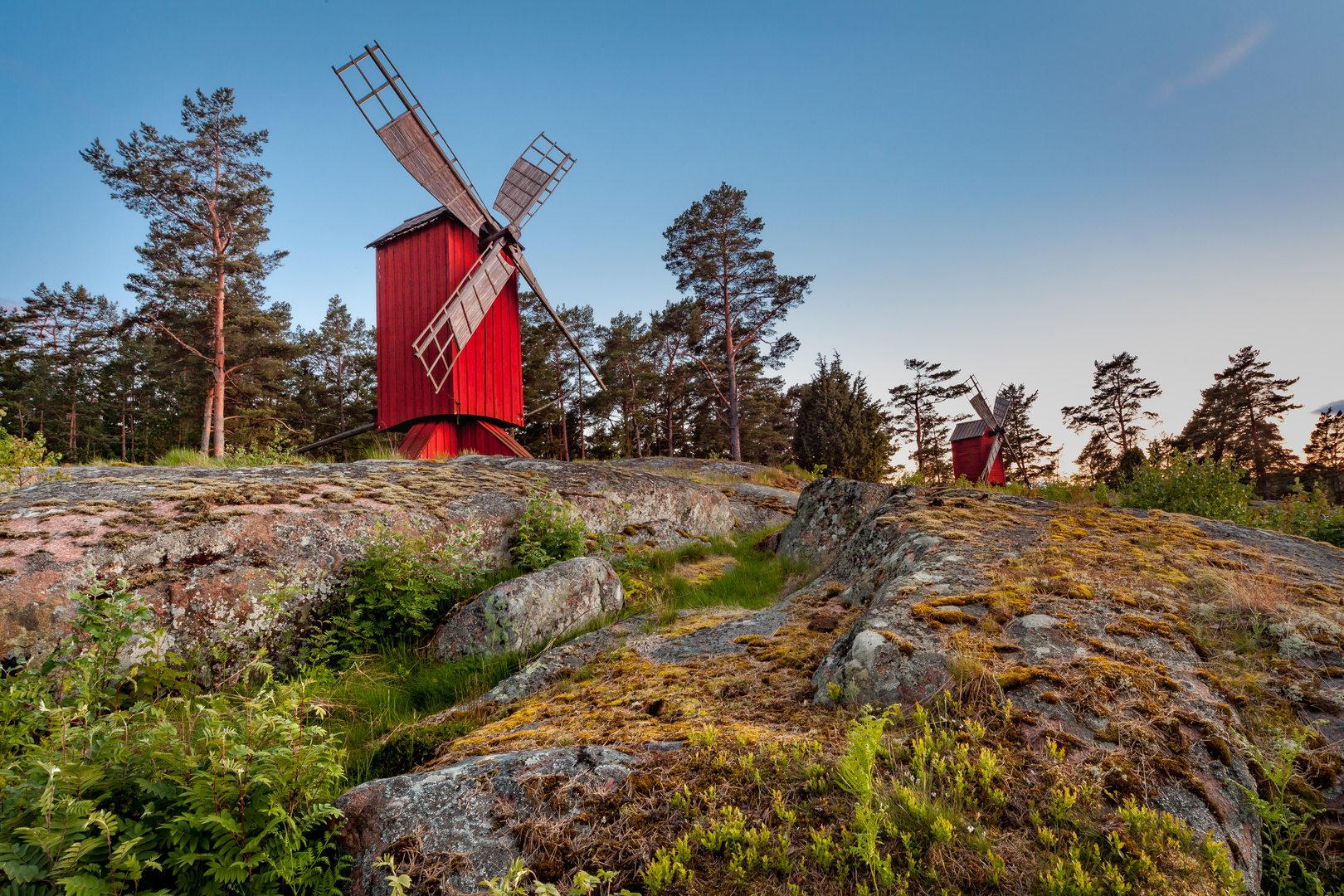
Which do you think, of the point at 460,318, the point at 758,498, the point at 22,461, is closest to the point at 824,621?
the point at 758,498

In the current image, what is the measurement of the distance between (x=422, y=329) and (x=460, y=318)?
1438mm

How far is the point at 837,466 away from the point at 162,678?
20.8 m

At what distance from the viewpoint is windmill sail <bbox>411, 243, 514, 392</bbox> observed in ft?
42.5

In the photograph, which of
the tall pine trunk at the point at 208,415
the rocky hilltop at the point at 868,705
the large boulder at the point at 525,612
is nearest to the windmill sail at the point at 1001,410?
the rocky hilltop at the point at 868,705

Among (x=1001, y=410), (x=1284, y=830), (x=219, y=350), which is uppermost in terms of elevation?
(x=219, y=350)

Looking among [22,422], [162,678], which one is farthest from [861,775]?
[22,422]

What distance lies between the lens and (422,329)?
1397cm

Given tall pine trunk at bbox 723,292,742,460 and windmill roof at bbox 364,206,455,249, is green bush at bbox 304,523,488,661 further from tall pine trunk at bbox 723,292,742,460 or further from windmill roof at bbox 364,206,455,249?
tall pine trunk at bbox 723,292,742,460

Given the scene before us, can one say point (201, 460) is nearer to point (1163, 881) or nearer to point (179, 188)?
point (1163, 881)

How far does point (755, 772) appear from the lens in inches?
82.4

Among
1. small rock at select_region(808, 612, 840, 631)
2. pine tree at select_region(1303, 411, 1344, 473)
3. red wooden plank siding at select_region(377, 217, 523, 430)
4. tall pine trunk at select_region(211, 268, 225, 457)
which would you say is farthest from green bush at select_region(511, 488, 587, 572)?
pine tree at select_region(1303, 411, 1344, 473)

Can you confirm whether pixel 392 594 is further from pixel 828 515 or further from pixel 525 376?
pixel 525 376

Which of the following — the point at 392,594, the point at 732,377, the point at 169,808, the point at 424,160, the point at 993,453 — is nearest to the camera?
the point at 169,808

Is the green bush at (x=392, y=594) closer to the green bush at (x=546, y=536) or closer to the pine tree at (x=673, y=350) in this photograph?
the green bush at (x=546, y=536)
